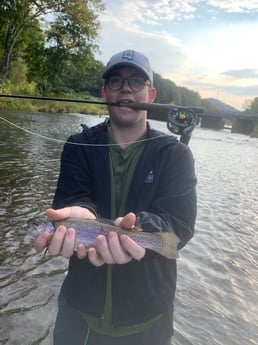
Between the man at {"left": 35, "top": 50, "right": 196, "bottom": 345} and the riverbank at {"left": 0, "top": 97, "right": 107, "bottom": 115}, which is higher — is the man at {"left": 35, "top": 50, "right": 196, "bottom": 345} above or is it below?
above

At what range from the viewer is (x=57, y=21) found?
28469 mm

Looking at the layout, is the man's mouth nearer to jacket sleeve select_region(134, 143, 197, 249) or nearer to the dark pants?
jacket sleeve select_region(134, 143, 197, 249)

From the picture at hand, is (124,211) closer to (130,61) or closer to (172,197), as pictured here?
(172,197)

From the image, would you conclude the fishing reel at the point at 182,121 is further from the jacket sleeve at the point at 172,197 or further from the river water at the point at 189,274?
the river water at the point at 189,274

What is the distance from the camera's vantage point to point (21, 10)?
87.6ft

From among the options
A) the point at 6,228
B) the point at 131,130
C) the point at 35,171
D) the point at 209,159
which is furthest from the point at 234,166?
the point at 131,130

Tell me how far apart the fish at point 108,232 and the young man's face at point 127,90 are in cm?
101

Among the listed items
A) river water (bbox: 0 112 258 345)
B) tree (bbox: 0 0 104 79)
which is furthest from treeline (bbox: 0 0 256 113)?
river water (bbox: 0 112 258 345)

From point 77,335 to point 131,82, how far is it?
7.22 ft

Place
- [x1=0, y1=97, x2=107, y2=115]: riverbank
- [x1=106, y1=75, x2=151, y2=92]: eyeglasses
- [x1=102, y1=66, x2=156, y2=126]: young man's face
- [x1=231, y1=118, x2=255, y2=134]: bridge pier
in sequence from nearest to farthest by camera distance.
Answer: [x1=102, y1=66, x2=156, y2=126]: young man's face, [x1=106, y1=75, x2=151, y2=92]: eyeglasses, [x1=0, y1=97, x2=107, y2=115]: riverbank, [x1=231, y1=118, x2=255, y2=134]: bridge pier

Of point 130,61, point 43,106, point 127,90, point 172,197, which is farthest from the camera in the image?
point 43,106

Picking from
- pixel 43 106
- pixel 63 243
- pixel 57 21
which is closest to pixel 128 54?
pixel 63 243

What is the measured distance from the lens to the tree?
88.1 ft

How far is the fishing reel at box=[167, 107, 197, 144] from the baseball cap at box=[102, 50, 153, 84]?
1.00 m
